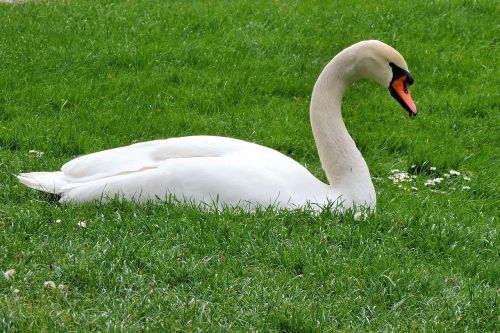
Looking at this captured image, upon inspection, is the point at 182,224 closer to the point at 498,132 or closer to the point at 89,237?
the point at 89,237

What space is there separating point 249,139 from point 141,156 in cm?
213

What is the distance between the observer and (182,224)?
17.6 feet

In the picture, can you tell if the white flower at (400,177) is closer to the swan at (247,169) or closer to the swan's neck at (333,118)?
the swan at (247,169)

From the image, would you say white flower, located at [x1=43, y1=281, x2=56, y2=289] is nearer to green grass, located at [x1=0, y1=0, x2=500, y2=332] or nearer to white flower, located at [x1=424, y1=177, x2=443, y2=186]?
green grass, located at [x1=0, y1=0, x2=500, y2=332]

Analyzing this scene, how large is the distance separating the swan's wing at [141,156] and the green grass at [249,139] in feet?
0.94

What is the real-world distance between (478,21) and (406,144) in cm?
340

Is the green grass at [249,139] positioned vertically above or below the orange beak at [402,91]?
below

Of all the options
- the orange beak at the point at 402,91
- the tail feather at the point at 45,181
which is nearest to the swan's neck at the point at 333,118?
the orange beak at the point at 402,91

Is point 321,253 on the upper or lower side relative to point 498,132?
upper

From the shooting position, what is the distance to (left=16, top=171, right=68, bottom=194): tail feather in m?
5.91

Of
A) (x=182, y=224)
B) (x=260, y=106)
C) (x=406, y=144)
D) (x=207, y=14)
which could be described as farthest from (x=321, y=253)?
(x=207, y=14)

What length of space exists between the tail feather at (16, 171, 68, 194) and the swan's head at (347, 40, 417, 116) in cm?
193

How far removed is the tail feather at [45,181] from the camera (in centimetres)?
591

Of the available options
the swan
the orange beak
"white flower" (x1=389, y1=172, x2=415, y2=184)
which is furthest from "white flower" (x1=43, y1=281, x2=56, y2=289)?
"white flower" (x1=389, y1=172, x2=415, y2=184)
